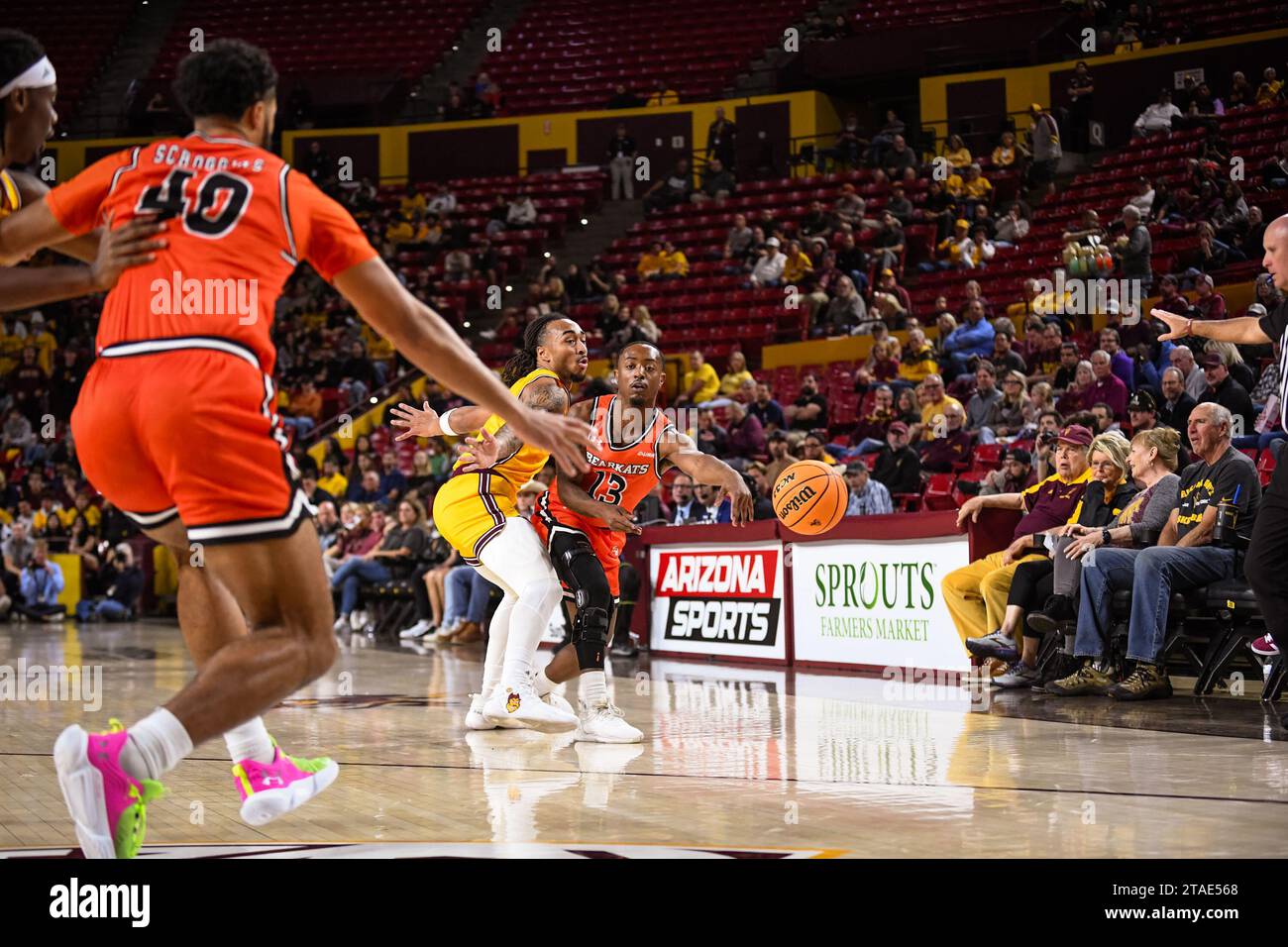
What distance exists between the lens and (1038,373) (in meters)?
13.1

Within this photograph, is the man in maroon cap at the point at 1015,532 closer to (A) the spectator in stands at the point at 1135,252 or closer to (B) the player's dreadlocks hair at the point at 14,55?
(A) the spectator in stands at the point at 1135,252

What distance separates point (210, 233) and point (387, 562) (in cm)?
1257

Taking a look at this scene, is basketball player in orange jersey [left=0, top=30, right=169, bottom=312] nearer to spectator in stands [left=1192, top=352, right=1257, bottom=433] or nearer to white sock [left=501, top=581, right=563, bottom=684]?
white sock [left=501, top=581, right=563, bottom=684]

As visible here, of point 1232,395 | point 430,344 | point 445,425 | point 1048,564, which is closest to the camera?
point 430,344

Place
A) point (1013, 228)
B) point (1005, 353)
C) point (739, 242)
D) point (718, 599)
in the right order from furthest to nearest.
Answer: point (739, 242) < point (1013, 228) < point (1005, 353) < point (718, 599)

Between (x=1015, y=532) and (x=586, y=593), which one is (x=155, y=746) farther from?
(x=1015, y=532)

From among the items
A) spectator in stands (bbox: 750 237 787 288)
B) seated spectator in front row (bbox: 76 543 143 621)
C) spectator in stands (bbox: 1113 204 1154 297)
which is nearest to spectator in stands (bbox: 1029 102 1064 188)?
spectator in stands (bbox: 750 237 787 288)

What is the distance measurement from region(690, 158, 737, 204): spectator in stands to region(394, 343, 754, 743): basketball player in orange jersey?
16.3m

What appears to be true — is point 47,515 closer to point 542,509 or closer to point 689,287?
point 689,287

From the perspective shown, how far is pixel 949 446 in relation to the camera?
12070 mm

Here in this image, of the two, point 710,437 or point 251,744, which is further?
point 710,437

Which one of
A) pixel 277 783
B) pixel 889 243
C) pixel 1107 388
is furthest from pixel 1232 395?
pixel 889 243

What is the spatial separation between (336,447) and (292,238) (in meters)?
16.6

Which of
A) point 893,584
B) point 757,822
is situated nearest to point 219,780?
point 757,822
